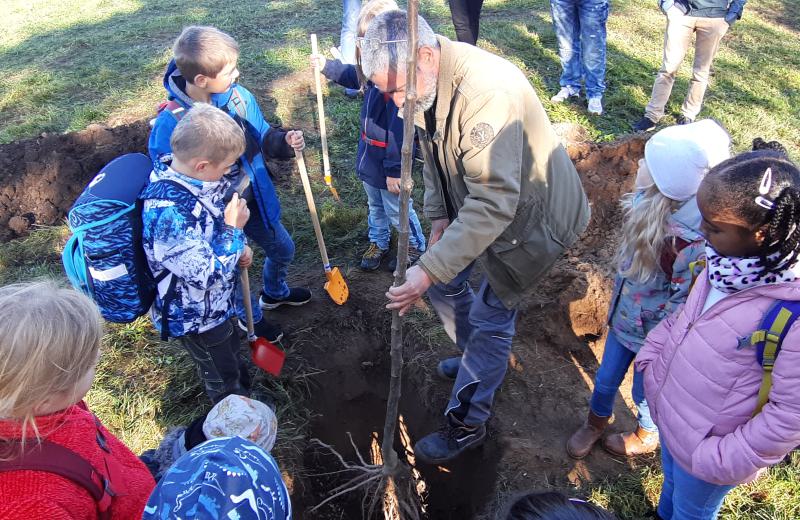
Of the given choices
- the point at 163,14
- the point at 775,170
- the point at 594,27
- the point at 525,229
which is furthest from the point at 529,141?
the point at 163,14

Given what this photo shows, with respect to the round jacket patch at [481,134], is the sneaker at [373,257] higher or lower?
lower

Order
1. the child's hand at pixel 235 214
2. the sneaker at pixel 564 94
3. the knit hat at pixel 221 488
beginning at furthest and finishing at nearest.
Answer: the sneaker at pixel 564 94
the child's hand at pixel 235 214
the knit hat at pixel 221 488

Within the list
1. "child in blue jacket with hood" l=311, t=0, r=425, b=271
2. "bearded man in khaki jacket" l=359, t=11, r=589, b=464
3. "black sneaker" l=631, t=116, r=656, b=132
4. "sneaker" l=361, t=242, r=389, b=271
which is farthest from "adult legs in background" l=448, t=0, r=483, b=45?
"bearded man in khaki jacket" l=359, t=11, r=589, b=464

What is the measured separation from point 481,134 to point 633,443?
1.92 metres

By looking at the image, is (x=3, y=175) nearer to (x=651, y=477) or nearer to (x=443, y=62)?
(x=443, y=62)

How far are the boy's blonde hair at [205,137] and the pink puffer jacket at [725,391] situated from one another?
78.0 inches

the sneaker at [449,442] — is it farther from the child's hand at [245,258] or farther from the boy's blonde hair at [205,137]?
the boy's blonde hair at [205,137]

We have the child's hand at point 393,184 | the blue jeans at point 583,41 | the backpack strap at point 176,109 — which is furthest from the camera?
the blue jeans at point 583,41

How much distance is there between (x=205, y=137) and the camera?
2.30 metres

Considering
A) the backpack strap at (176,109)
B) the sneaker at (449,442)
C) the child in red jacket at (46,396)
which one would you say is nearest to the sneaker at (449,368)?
the sneaker at (449,442)

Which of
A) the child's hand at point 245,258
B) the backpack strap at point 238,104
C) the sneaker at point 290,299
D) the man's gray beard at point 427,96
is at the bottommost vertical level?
the sneaker at point 290,299

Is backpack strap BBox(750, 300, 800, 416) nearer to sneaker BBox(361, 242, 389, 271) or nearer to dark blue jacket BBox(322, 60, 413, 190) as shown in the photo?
dark blue jacket BBox(322, 60, 413, 190)

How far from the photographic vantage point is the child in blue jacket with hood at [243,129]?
2830 millimetres

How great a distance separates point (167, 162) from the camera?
242 centimetres
